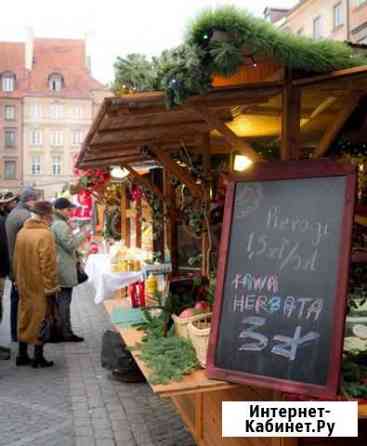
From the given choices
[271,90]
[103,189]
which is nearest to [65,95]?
[103,189]

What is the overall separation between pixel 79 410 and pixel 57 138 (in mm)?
53645

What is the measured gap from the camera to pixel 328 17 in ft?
99.3

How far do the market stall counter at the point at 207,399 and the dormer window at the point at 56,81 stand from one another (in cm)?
5512

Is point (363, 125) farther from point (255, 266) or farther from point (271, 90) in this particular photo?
point (255, 266)

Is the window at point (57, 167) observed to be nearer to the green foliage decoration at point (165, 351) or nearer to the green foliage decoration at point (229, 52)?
the green foliage decoration at point (165, 351)

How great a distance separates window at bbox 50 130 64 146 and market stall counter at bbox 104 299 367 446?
176ft

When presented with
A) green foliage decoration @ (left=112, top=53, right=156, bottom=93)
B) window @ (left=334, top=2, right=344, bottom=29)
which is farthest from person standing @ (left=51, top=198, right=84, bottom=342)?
window @ (left=334, top=2, right=344, bottom=29)

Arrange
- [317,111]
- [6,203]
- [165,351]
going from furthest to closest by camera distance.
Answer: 1. [6,203]
2. [317,111]
3. [165,351]

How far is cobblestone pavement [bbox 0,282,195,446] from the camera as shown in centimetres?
454

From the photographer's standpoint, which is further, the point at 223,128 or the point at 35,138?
the point at 35,138

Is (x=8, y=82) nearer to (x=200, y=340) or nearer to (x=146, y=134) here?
(x=146, y=134)

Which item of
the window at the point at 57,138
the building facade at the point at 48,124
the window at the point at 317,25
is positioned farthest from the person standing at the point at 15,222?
the window at the point at 57,138

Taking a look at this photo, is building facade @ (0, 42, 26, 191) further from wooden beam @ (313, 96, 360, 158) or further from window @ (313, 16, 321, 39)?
wooden beam @ (313, 96, 360, 158)

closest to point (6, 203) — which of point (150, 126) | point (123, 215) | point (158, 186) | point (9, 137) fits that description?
point (158, 186)
